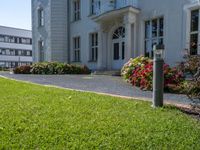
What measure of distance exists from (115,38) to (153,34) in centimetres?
434

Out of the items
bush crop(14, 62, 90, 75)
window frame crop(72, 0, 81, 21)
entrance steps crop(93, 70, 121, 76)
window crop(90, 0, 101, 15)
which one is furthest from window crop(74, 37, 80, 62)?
entrance steps crop(93, 70, 121, 76)

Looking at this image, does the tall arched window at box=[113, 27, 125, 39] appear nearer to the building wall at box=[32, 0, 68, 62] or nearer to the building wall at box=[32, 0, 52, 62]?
the building wall at box=[32, 0, 68, 62]

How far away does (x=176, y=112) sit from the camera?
19.3 ft

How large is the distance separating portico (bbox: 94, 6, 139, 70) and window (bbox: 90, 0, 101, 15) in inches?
73.7

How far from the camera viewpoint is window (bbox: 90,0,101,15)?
76.7ft

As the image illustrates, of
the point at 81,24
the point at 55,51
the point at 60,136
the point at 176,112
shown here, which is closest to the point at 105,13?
the point at 81,24

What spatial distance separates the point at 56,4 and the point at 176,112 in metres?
23.3

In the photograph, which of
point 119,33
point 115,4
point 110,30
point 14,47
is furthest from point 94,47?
point 14,47

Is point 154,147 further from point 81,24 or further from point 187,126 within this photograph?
point 81,24

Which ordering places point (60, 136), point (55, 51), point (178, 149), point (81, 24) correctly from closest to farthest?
point (178, 149) < point (60, 136) < point (81, 24) < point (55, 51)

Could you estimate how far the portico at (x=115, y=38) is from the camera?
1878 centimetres

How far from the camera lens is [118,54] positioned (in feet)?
71.4

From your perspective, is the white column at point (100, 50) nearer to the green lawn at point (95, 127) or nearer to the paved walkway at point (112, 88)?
the paved walkway at point (112, 88)

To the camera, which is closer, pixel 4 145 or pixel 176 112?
pixel 4 145
